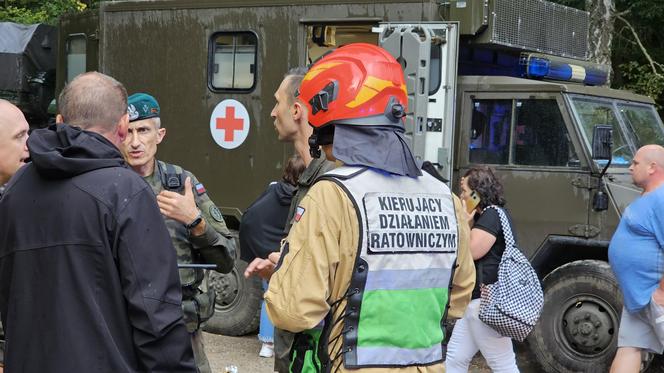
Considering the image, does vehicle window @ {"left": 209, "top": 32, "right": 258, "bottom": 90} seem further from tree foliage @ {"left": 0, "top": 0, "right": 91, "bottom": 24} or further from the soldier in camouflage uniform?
tree foliage @ {"left": 0, "top": 0, "right": 91, "bottom": 24}

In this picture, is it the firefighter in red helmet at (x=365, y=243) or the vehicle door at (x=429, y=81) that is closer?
the firefighter in red helmet at (x=365, y=243)

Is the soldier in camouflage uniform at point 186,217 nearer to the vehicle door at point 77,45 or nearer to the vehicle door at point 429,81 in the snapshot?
the vehicle door at point 429,81

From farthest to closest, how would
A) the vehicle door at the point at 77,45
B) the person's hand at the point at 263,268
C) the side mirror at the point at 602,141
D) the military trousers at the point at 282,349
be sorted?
the vehicle door at the point at 77,45
the side mirror at the point at 602,141
the person's hand at the point at 263,268
the military trousers at the point at 282,349

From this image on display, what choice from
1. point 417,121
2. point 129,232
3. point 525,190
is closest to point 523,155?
point 525,190

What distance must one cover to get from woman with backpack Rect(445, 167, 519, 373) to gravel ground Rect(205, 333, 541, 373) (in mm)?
1960

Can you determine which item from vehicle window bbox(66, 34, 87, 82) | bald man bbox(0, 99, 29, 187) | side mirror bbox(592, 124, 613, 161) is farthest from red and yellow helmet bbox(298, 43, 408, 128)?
vehicle window bbox(66, 34, 87, 82)

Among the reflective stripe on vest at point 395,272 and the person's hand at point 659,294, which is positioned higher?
the reflective stripe on vest at point 395,272

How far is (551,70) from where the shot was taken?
26.8ft

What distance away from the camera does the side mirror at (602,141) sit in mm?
6973

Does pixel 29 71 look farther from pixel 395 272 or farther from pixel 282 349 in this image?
Answer: pixel 395 272

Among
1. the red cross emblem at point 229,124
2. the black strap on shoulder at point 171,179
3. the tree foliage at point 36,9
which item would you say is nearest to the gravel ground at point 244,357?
the red cross emblem at point 229,124

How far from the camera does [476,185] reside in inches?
242

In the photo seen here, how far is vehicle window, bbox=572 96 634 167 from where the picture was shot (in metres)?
7.71

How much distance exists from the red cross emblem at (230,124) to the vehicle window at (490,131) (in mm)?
2046
